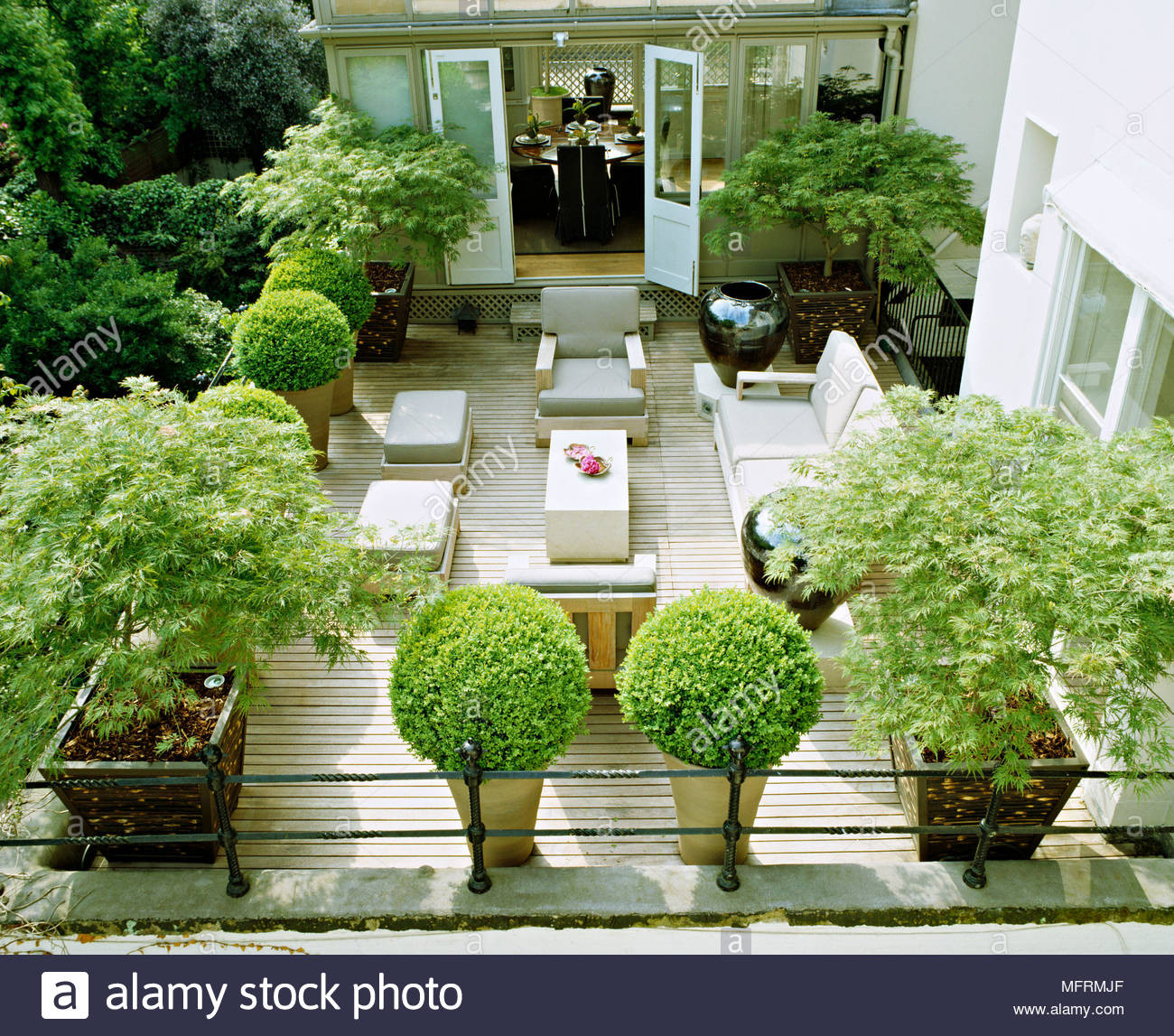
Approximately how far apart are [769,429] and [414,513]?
265 centimetres

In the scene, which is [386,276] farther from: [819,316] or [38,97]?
[38,97]

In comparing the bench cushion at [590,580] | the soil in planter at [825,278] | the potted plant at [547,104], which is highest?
the potted plant at [547,104]

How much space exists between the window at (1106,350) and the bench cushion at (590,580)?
2.37m

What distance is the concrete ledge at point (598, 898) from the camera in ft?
11.9

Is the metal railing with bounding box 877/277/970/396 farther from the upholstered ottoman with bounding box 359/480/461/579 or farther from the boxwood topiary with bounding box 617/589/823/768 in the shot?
the boxwood topiary with bounding box 617/589/823/768

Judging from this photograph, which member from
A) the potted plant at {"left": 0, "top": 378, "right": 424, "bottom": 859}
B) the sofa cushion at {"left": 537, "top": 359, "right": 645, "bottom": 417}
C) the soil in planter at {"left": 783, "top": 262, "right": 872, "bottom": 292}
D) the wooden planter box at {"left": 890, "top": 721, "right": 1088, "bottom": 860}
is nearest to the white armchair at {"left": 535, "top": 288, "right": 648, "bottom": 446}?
the sofa cushion at {"left": 537, "top": 359, "right": 645, "bottom": 417}

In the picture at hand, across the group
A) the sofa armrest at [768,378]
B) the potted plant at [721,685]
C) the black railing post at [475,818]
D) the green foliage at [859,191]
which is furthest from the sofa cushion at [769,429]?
the black railing post at [475,818]

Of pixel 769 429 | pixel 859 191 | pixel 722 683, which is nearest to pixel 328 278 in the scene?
pixel 769 429

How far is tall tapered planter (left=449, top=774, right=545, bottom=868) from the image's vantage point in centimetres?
412

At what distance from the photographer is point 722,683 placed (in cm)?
385

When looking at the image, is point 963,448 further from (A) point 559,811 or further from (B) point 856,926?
(A) point 559,811

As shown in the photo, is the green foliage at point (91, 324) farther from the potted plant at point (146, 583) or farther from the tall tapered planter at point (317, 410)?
the potted plant at point (146, 583)

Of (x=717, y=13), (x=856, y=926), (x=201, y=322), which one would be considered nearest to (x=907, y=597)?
(x=856, y=926)

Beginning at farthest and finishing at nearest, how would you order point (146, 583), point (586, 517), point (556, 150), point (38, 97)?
point (38, 97) → point (556, 150) → point (586, 517) → point (146, 583)
